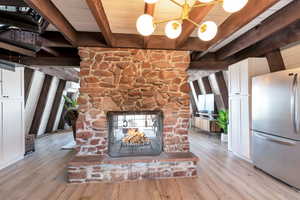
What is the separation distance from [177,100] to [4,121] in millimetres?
3617

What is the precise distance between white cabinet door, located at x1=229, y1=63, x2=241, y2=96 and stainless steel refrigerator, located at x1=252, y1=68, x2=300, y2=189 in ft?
2.30

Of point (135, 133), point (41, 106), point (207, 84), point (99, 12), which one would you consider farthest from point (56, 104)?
point (207, 84)

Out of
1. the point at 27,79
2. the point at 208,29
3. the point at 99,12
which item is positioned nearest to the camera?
the point at 208,29

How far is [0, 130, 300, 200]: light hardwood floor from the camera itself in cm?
249

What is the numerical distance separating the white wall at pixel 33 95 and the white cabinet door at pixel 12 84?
1.05 metres

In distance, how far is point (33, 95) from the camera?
5555mm

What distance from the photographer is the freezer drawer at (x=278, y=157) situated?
8.43ft

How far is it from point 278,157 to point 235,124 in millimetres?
1526

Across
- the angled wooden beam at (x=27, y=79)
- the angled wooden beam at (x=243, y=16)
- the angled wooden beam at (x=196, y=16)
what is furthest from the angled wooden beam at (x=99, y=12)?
the angled wooden beam at (x=27, y=79)

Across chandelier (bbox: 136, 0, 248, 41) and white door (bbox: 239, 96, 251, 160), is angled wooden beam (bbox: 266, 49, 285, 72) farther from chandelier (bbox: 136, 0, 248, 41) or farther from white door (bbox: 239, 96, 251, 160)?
chandelier (bbox: 136, 0, 248, 41)

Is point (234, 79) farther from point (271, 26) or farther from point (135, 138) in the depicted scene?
point (135, 138)

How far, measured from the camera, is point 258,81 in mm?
3338

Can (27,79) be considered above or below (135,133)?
above

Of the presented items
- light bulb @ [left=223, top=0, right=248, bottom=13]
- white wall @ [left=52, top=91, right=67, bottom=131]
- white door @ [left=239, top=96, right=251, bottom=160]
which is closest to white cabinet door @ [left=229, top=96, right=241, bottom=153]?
white door @ [left=239, top=96, right=251, bottom=160]
